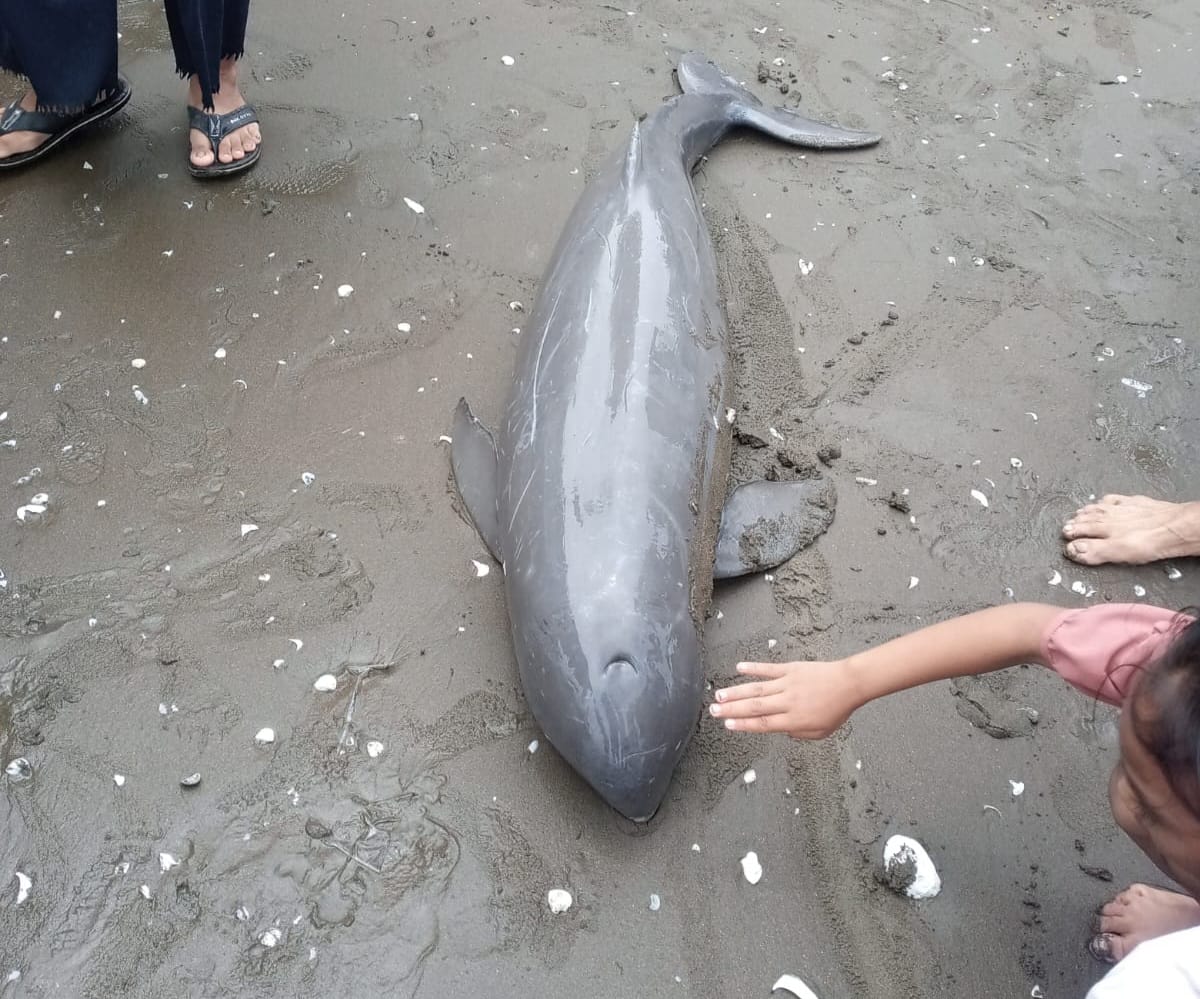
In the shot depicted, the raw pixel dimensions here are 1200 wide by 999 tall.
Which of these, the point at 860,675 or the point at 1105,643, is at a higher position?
the point at 1105,643

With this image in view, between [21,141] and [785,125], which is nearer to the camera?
[21,141]

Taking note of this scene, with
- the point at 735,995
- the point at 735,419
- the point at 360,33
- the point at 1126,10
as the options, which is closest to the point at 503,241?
the point at 735,419

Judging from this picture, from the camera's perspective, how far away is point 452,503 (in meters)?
2.91

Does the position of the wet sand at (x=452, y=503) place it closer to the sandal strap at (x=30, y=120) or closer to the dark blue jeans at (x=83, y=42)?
the sandal strap at (x=30, y=120)

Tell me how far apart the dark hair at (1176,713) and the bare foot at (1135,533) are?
1370 millimetres

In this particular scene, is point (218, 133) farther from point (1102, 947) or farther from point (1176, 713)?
point (1102, 947)

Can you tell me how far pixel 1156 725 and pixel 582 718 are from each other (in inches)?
47.2

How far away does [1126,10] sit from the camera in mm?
4977

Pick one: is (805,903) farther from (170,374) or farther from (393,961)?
(170,374)

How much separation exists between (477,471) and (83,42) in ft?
7.86

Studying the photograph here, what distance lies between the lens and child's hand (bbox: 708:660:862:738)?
1.99 meters

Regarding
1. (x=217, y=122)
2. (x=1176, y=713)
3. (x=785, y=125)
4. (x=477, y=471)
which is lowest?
(x=477, y=471)

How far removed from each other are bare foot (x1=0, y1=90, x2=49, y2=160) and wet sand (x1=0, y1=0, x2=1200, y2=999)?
0.53ft

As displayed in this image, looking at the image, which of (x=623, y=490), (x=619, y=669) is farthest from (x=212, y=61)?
(x=619, y=669)
